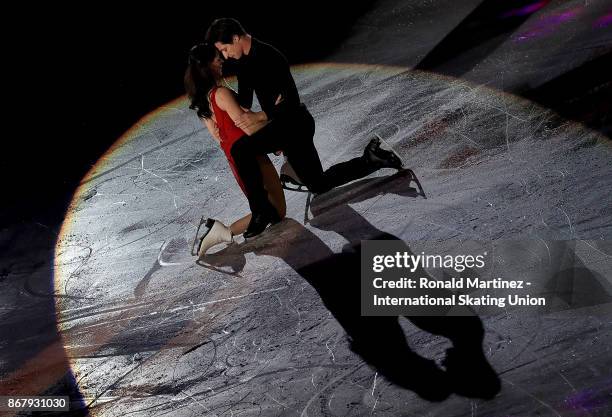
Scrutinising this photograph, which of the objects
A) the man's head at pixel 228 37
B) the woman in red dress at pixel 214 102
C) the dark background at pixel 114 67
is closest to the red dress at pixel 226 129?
the woman in red dress at pixel 214 102

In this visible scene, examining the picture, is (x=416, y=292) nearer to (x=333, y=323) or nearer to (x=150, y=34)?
(x=333, y=323)

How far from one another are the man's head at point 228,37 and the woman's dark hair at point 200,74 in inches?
7.4

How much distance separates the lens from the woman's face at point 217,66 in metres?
4.49

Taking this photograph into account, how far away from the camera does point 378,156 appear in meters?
5.28

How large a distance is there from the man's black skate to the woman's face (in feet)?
5.32

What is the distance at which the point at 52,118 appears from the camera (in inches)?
356

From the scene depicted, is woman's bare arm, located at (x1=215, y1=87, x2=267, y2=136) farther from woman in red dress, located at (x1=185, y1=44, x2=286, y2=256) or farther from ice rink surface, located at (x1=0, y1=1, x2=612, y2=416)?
ice rink surface, located at (x1=0, y1=1, x2=612, y2=416)

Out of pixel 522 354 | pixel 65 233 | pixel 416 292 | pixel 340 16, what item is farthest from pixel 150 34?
pixel 522 354

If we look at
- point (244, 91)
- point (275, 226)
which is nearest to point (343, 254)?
point (275, 226)

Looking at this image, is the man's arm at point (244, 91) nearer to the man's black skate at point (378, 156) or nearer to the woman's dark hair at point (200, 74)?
the woman's dark hair at point (200, 74)

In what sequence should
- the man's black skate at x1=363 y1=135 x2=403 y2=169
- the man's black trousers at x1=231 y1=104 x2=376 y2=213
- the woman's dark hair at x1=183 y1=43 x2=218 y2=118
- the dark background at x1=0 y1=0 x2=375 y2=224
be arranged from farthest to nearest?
the dark background at x1=0 y1=0 x2=375 y2=224
the man's black skate at x1=363 y1=135 x2=403 y2=169
the man's black trousers at x1=231 y1=104 x2=376 y2=213
the woman's dark hair at x1=183 y1=43 x2=218 y2=118

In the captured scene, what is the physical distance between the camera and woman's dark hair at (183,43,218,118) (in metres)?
4.43

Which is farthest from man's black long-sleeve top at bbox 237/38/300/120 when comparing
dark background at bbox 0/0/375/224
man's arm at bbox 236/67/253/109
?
dark background at bbox 0/0/375/224

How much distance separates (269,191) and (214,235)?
666 mm
